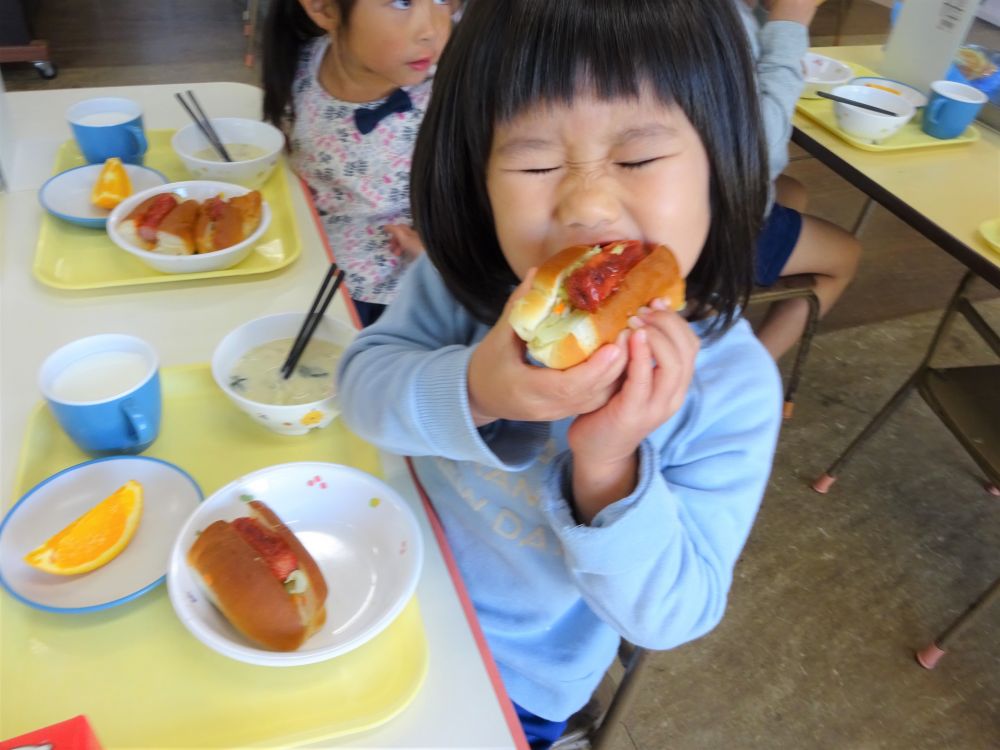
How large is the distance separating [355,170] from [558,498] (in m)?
1.10

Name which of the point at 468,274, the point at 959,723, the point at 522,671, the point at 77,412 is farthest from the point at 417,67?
the point at 959,723

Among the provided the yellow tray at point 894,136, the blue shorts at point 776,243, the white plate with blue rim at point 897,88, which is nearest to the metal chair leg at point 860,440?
the blue shorts at point 776,243

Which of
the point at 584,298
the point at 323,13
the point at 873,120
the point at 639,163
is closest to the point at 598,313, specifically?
the point at 584,298

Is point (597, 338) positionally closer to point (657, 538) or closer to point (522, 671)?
point (657, 538)

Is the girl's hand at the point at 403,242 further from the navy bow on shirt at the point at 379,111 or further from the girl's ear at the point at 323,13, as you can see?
the girl's ear at the point at 323,13

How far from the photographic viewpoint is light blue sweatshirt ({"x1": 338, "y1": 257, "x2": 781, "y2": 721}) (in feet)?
2.52

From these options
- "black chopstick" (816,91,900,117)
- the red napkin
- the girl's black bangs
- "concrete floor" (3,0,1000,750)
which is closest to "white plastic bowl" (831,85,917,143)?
"black chopstick" (816,91,900,117)

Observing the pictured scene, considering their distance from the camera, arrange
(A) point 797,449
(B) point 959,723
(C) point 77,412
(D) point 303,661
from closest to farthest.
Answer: (D) point 303,661, (C) point 77,412, (B) point 959,723, (A) point 797,449

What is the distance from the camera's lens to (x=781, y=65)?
5.84ft

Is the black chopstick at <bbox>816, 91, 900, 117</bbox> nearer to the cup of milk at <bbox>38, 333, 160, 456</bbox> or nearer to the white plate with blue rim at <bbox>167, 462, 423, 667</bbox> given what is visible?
the white plate with blue rim at <bbox>167, 462, 423, 667</bbox>

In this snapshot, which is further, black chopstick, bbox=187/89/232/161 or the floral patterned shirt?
the floral patterned shirt

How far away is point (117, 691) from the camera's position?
73 centimetres

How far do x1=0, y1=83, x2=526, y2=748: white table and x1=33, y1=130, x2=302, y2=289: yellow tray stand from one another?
0.02m

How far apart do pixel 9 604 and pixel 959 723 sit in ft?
6.53
